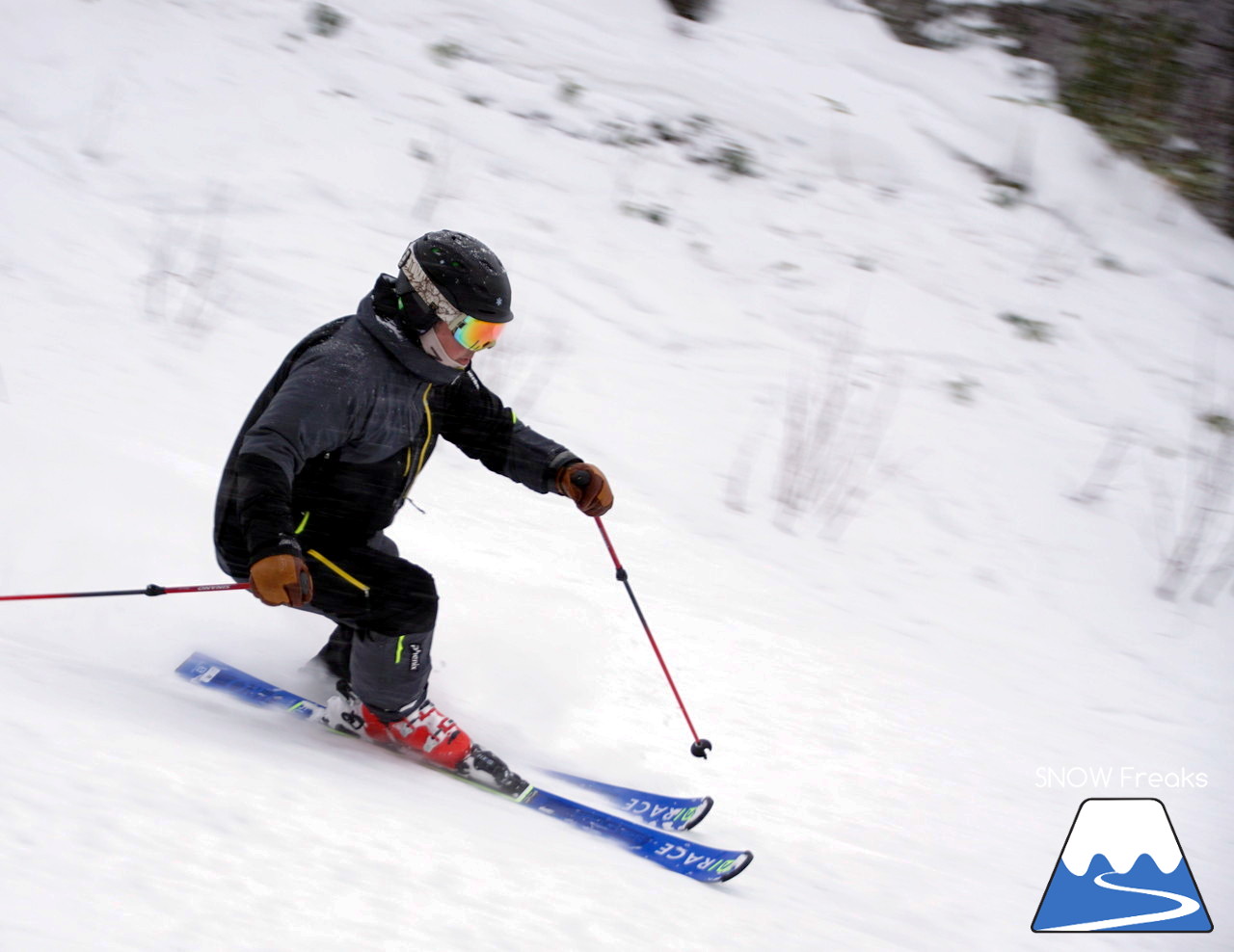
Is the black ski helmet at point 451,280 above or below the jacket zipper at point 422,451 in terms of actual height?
above

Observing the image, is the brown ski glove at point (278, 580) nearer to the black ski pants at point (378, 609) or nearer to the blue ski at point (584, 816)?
the black ski pants at point (378, 609)

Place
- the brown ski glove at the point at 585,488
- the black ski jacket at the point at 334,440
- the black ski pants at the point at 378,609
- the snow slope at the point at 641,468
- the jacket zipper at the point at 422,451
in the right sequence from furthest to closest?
the brown ski glove at the point at 585,488 < the jacket zipper at the point at 422,451 < the black ski pants at the point at 378,609 < the black ski jacket at the point at 334,440 < the snow slope at the point at 641,468

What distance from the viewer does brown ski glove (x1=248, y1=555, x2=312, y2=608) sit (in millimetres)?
2234

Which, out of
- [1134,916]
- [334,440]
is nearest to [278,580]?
[334,440]

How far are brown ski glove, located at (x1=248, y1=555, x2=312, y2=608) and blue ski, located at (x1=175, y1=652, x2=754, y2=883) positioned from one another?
90 cm

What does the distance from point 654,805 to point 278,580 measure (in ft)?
4.36

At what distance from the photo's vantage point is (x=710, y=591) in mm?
4246

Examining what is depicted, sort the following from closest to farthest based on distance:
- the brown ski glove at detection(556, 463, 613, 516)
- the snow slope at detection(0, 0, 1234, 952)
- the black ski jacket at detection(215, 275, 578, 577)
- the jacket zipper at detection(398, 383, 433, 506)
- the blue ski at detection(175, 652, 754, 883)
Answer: the snow slope at detection(0, 0, 1234, 952), the black ski jacket at detection(215, 275, 578, 577), the blue ski at detection(175, 652, 754, 883), the jacket zipper at detection(398, 383, 433, 506), the brown ski glove at detection(556, 463, 613, 516)

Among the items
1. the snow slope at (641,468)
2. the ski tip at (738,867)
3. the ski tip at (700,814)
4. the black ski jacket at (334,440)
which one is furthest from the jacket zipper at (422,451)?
the ski tip at (738,867)

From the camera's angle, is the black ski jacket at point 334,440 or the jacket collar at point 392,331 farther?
the jacket collar at point 392,331

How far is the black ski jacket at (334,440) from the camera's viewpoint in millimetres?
2340

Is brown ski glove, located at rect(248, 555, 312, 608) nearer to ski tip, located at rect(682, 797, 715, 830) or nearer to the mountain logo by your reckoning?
ski tip, located at rect(682, 797, 715, 830)

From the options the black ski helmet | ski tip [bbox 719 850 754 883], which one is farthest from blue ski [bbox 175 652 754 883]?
the black ski helmet

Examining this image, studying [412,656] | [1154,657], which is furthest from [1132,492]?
[412,656]
